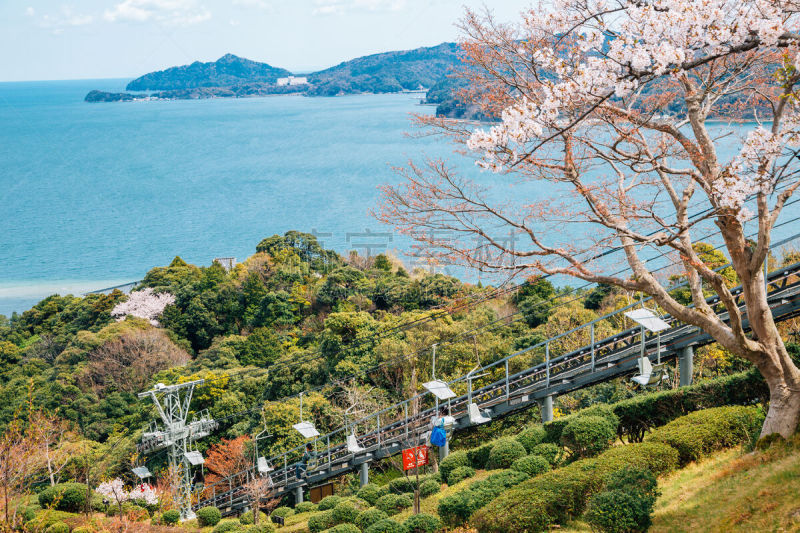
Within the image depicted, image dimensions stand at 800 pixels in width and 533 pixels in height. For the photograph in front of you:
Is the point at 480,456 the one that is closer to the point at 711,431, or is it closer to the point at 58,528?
the point at 711,431

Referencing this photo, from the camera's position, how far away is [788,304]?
15492 millimetres

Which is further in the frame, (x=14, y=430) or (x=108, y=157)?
(x=108, y=157)

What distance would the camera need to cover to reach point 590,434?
Result: 12789mm

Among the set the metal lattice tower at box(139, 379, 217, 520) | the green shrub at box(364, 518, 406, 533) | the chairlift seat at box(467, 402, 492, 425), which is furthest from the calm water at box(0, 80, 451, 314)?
the green shrub at box(364, 518, 406, 533)

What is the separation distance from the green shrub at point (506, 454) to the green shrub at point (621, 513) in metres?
5.77

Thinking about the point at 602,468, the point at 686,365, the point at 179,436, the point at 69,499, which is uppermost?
the point at 602,468

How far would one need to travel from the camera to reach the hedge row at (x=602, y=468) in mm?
10070

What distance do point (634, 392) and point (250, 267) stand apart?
37252 mm

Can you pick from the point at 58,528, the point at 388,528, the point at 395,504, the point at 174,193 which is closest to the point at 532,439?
the point at 395,504

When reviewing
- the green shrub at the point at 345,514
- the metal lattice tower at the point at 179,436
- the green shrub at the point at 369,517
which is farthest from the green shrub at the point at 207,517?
the green shrub at the point at 369,517

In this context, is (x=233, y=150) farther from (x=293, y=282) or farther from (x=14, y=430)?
(x=14, y=430)

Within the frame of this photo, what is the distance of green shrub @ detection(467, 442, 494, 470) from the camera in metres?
16.0

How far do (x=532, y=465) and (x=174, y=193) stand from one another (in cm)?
10222

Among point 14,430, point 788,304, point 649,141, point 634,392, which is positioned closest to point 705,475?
point 649,141
